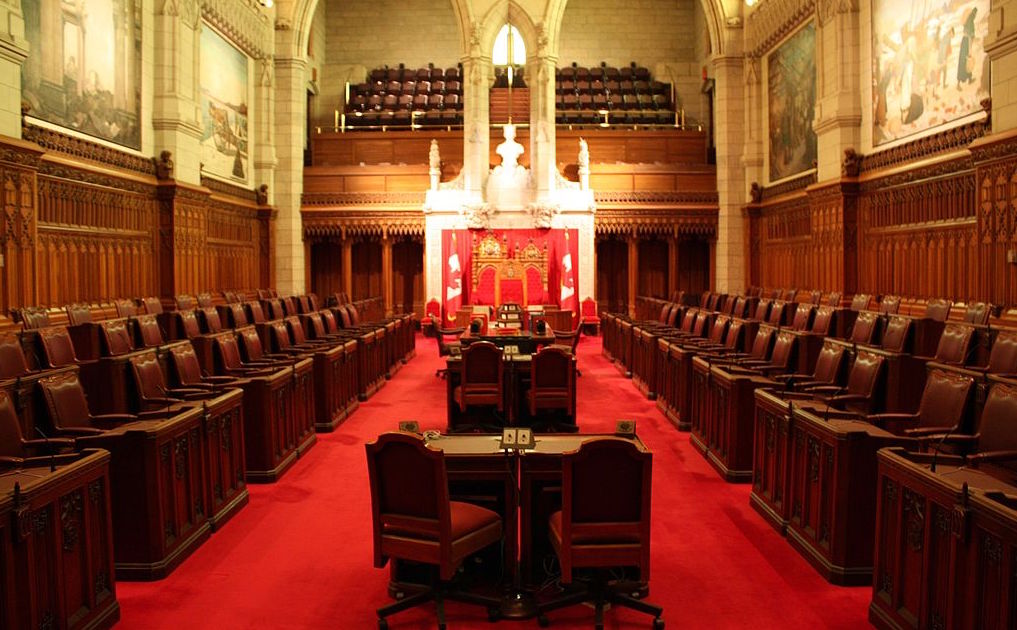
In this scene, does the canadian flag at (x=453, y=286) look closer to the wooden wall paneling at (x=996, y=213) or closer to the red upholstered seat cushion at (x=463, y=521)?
the wooden wall paneling at (x=996, y=213)

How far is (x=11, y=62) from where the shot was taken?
354 inches

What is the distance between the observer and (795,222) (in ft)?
52.9

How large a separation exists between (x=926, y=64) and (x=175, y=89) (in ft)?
37.8

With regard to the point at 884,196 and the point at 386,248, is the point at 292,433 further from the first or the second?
the point at 386,248

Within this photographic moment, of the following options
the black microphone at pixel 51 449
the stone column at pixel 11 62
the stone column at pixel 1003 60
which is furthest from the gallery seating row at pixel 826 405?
the stone column at pixel 11 62

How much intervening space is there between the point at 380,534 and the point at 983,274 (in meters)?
8.24

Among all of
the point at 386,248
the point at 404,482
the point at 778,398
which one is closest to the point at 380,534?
the point at 404,482

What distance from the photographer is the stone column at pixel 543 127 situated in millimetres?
19453

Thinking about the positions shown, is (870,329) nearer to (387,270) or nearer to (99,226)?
(99,226)

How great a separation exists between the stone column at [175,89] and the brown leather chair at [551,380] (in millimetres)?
8439

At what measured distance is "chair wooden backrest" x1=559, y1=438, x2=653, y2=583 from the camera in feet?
11.9

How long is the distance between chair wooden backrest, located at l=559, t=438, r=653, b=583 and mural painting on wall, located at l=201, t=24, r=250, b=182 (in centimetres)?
1302

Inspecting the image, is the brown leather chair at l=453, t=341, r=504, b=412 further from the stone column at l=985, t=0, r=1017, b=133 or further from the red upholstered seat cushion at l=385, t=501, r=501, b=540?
the stone column at l=985, t=0, r=1017, b=133

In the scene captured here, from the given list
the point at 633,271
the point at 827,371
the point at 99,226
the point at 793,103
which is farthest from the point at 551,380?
the point at 633,271
